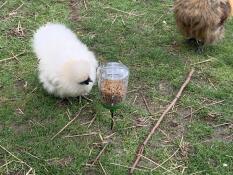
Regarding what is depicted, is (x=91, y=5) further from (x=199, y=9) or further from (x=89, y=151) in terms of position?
(x=89, y=151)

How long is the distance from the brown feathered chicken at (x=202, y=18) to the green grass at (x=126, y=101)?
21 centimetres

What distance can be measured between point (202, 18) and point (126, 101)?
50.2 inches

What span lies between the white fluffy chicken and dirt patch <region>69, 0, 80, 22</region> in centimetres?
125

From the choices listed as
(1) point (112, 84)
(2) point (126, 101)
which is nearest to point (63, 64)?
(1) point (112, 84)

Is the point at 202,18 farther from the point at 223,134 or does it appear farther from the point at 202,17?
the point at 223,134

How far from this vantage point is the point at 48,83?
4.10 metres

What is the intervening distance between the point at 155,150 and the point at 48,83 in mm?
1164

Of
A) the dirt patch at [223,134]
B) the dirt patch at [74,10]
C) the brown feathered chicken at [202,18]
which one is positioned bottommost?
the dirt patch at [223,134]

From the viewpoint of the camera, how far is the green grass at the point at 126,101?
12.0 ft

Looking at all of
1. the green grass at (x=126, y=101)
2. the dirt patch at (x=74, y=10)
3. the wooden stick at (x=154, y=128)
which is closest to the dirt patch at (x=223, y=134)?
the green grass at (x=126, y=101)

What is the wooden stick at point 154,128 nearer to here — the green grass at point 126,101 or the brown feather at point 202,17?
the green grass at point 126,101

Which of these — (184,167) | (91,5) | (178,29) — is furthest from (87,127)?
(91,5)

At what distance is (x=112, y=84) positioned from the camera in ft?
11.9

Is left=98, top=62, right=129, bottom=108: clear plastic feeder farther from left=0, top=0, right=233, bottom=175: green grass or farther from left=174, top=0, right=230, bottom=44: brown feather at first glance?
left=174, top=0, right=230, bottom=44: brown feather
